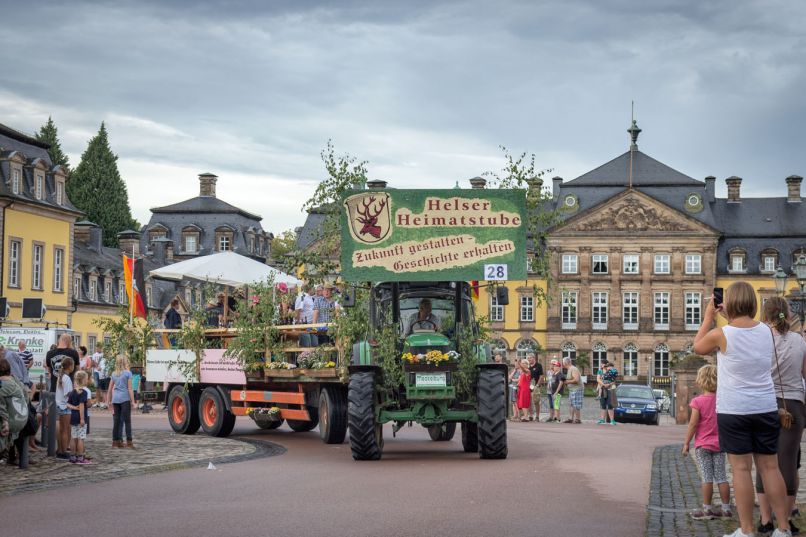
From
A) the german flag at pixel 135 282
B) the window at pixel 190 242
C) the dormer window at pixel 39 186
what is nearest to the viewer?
the german flag at pixel 135 282

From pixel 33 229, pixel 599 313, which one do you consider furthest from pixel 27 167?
pixel 599 313

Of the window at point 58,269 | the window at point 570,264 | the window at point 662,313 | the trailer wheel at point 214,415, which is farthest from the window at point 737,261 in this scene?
the trailer wheel at point 214,415

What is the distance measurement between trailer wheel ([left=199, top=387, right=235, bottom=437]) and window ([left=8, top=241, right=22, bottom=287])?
3544 cm

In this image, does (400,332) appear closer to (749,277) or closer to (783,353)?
(783,353)

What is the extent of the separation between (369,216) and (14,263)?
42379 millimetres

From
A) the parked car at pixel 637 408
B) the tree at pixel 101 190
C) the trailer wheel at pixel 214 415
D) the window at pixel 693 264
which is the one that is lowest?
the parked car at pixel 637 408

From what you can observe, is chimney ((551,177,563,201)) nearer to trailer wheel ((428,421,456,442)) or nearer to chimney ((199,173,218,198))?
chimney ((199,173,218,198))

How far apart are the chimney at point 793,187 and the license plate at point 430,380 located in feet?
281

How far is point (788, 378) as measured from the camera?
1043cm

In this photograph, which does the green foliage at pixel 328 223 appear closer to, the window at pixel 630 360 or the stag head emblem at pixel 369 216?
the stag head emblem at pixel 369 216

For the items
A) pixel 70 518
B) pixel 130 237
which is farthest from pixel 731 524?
pixel 130 237

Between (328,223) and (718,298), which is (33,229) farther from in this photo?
(718,298)

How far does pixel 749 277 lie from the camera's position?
96.2 meters

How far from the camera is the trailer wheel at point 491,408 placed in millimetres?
17938
